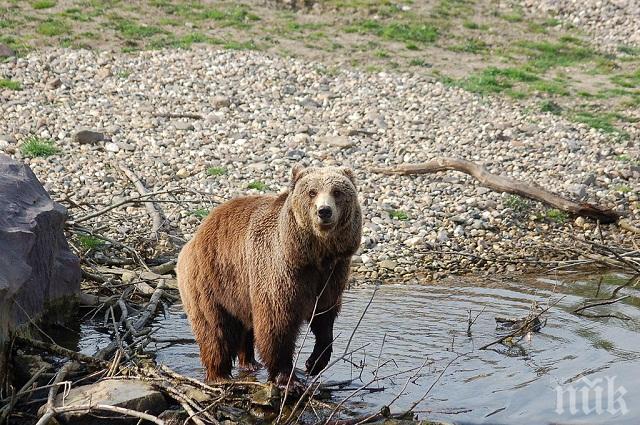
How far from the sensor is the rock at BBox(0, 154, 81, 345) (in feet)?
20.6

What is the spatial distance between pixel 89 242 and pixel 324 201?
13.6 ft

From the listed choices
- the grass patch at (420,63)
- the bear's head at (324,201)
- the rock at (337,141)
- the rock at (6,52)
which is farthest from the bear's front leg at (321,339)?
the grass patch at (420,63)

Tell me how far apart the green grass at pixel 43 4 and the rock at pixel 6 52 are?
3.12 m

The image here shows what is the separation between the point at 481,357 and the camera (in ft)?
24.7

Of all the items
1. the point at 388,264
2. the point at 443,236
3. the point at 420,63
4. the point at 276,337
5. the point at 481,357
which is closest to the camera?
the point at 276,337

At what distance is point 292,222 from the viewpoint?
6340 millimetres

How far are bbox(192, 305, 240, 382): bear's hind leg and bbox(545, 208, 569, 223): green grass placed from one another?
571 centimetres

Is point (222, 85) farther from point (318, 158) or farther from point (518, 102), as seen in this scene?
point (518, 102)

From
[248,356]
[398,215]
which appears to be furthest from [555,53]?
[248,356]

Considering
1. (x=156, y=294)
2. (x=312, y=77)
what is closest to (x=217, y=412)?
(x=156, y=294)

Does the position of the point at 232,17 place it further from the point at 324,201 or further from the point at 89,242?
the point at 324,201

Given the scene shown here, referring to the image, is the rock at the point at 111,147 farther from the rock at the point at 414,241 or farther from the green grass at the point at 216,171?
the rock at the point at 414,241

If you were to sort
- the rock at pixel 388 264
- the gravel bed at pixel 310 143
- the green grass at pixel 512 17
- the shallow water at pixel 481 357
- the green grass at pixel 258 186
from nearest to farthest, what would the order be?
the shallow water at pixel 481 357 < the rock at pixel 388 264 < the gravel bed at pixel 310 143 < the green grass at pixel 258 186 < the green grass at pixel 512 17

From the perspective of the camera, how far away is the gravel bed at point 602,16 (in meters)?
20.8
